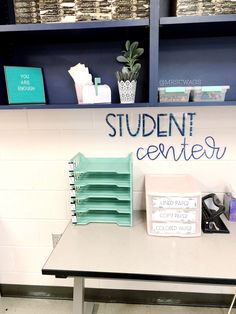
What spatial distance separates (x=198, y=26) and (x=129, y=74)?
1.19 ft

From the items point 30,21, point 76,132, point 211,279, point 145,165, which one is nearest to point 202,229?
point 211,279

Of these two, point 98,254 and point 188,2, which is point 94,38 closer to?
point 188,2

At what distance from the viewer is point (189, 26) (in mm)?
1123

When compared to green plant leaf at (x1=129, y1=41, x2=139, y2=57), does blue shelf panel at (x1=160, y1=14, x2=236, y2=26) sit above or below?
above

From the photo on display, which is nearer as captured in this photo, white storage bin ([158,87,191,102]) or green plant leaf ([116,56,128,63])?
white storage bin ([158,87,191,102])

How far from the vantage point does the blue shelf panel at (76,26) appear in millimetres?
1054

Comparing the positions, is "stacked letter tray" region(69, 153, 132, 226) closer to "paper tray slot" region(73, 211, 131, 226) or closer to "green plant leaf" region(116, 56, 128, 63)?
"paper tray slot" region(73, 211, 131, 226)

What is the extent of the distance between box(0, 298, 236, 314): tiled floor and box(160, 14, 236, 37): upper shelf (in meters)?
1.66

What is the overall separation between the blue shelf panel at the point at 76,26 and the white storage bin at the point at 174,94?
288mm

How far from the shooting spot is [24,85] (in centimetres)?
132

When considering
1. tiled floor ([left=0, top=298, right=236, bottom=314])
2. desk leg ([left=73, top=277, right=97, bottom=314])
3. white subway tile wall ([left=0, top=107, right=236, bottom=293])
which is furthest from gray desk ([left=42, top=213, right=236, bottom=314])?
tiled floor ([left=0, top=298, right=236, bottom=314])

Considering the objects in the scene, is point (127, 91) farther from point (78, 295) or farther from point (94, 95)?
point (78, 295)

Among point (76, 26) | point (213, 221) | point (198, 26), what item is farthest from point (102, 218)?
point (198, 26)

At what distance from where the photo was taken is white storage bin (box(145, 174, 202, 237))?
123 cm
